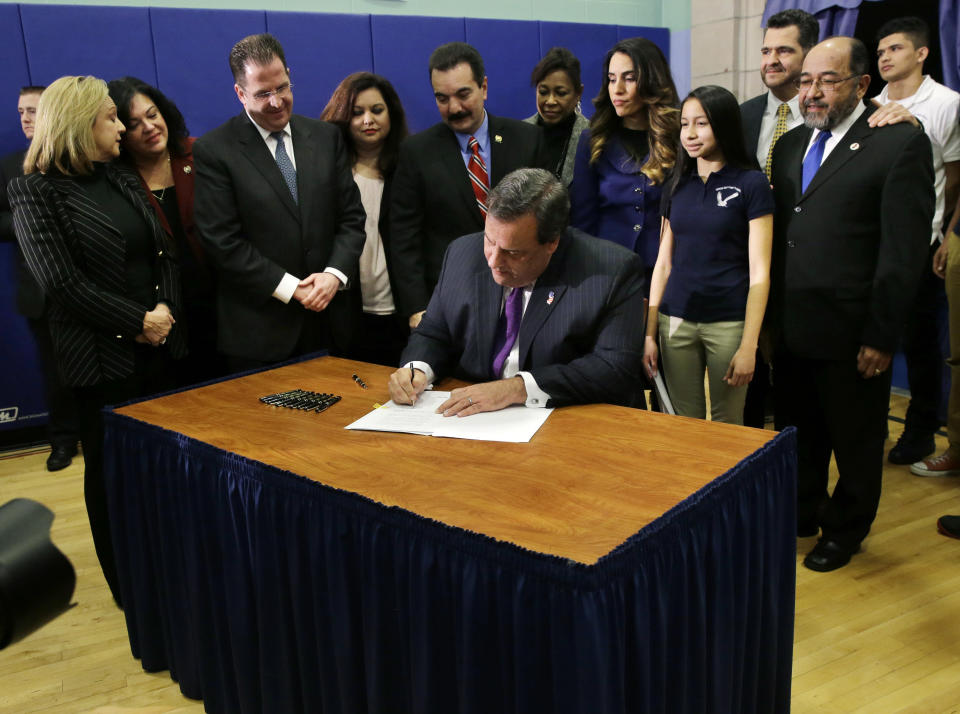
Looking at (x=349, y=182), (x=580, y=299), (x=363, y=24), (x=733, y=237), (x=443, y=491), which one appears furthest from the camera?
(x=363, y=24)

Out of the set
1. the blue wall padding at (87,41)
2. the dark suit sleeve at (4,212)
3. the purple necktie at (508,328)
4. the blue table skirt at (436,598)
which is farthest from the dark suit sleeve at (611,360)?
the blue wall padding at (87,41)

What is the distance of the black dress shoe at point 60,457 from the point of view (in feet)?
13.1

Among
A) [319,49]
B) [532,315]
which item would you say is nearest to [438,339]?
[532,315]

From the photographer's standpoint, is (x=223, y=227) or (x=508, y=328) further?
(x=223, y=227)

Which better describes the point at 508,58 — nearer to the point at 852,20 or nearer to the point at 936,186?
the point at 852,20

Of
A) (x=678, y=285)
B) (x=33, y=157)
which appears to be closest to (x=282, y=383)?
(x=33, y=157)

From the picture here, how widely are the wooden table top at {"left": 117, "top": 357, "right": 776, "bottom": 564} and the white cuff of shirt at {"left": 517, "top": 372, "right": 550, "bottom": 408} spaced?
5 centimetres

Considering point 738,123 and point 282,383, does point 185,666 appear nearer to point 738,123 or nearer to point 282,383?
point 282,383

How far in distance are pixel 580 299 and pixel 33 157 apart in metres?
1.64

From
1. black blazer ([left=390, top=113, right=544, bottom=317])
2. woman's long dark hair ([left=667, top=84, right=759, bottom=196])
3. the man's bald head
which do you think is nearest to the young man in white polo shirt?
the man's bald head

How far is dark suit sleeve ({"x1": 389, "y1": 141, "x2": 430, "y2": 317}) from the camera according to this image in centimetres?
306

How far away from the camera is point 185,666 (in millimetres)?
2207

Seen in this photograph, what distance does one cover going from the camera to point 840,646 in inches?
93.2

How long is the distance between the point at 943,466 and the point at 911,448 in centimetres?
21
